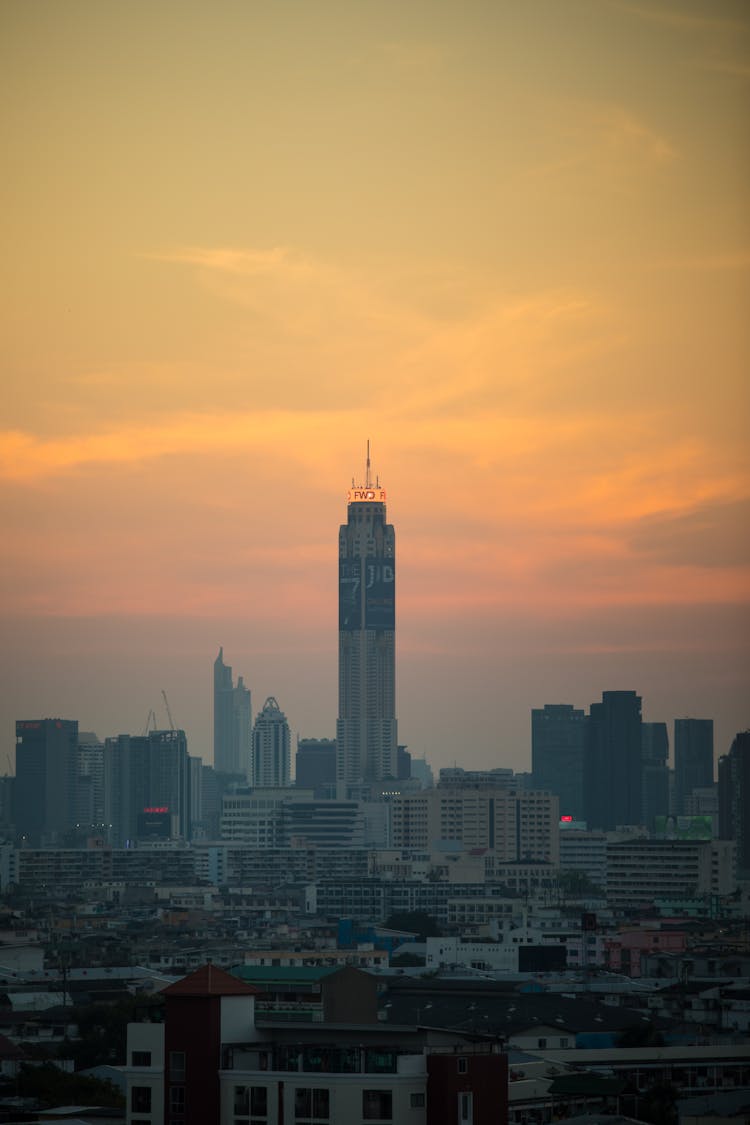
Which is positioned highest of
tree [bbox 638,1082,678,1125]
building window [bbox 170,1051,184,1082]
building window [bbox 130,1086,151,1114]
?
building window [bbox 170,1051,184,1082]

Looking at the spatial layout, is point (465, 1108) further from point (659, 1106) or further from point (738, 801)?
point (738, 801)

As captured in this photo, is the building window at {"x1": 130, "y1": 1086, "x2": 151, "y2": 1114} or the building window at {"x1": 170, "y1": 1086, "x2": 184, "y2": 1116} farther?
the building window at {"x1": 130, "y1": 1086, "x2": 151, "y2": 1114}

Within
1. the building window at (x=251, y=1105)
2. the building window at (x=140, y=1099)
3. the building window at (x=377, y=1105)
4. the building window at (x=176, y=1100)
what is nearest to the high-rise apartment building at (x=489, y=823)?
the building window at (x=140, y=1099)

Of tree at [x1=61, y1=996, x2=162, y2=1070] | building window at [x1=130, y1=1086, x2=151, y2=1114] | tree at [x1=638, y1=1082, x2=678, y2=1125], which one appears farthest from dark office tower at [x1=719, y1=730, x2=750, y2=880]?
building window at [x1=130, y1=1086, x2=151, y2=1114]

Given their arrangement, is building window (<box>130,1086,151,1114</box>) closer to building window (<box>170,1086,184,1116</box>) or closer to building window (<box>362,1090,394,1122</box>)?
building window (<box>170,1086,184,1116</box>)

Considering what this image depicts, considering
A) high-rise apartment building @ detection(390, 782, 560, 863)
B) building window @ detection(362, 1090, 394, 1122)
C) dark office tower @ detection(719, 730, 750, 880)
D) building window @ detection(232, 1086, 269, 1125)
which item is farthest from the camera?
high-rise apartment building @ detection(390, 782, 560, 863)

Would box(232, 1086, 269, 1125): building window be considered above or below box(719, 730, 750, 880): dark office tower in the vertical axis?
below
